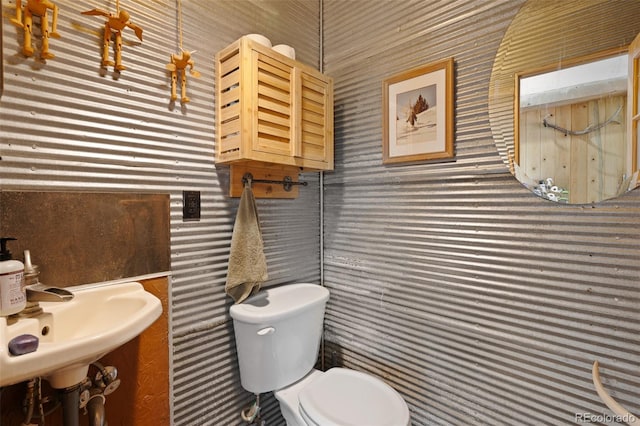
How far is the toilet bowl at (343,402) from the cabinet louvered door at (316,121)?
1032mm

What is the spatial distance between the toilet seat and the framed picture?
1.05 metres

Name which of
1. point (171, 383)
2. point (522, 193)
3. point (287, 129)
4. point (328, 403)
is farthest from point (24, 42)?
point (522, 193)

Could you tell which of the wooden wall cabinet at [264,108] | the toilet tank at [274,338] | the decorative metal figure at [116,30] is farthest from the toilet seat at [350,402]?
the decorative metal figure at [116,30]

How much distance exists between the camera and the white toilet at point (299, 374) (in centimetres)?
120

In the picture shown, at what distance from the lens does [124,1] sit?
44.4 inches

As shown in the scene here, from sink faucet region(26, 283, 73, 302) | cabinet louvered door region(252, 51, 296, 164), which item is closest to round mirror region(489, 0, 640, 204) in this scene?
cabinet louvered door region(252, 51, 296, 164)

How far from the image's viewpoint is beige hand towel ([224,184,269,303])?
1353 millimetres

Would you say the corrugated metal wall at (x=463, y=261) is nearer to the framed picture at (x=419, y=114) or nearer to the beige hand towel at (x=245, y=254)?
the framed picture at (x=419, y=114)

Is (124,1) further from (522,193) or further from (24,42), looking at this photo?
(522,193)

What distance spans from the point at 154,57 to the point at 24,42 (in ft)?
1.25

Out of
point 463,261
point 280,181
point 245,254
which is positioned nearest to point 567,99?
point 463,261

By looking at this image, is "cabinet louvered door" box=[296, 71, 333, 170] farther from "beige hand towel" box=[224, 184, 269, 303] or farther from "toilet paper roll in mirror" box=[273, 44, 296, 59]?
"beige hand towel" box=[224, 184, 269, 303]

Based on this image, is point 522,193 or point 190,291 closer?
point 522,193

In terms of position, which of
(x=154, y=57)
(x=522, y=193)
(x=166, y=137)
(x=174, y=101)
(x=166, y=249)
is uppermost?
(x=154, y=57)
